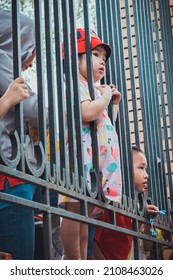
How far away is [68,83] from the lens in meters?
2.67

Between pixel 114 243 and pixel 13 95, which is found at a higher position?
pixel 13 95

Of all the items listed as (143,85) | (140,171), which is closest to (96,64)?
(140,171)

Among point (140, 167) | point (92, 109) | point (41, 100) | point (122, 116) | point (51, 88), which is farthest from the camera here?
point (140, 167)

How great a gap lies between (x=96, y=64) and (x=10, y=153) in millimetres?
824

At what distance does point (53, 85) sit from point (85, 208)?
477 millimetres

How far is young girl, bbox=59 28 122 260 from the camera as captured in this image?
8.99 ft

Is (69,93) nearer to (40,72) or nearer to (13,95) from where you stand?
(40,72)

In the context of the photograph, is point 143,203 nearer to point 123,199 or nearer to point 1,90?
point 123,199

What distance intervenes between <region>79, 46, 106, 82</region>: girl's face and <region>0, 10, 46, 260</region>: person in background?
460 mm

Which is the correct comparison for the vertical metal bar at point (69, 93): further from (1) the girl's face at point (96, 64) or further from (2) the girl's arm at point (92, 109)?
(1) the girl's face at point (96, 64)

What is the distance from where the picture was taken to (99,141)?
2.96 metres

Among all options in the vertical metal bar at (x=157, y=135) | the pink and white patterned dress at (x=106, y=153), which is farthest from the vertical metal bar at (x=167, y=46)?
the pink and white patterned dress at (x=106, y=153)

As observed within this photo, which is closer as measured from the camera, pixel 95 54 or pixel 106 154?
pixel 106 154
